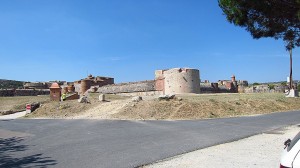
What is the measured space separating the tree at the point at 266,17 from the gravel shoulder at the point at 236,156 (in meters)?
4.80

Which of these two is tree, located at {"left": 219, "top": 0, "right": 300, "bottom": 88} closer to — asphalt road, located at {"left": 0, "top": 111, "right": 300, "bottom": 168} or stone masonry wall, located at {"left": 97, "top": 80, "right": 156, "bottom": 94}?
asphalt road, located at {"left": 0, "top": 111, "right": 300, "bottom": 168}

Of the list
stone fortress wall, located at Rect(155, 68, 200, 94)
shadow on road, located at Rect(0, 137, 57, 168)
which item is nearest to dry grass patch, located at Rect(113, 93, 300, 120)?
shadow on road, located at Rect(0, 137, 57, 168)

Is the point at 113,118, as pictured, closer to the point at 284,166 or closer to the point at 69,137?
the point at 69,137

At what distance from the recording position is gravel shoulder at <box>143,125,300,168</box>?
754 cm

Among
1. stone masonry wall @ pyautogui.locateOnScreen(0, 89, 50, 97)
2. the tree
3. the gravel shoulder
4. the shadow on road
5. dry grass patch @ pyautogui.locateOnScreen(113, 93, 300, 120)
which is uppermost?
the tree

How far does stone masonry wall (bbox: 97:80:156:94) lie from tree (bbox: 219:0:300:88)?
3139 centimetres

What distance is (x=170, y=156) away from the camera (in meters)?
8.51

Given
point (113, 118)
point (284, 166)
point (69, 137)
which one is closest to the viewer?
point (284, 166)

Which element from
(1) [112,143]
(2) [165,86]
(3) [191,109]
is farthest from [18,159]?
(2) [165,86]

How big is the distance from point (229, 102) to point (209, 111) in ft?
10.9

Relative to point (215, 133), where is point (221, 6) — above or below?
above

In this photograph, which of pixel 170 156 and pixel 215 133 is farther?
pixel 215 133

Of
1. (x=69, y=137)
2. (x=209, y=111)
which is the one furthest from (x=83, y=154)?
(x=209, y=111)

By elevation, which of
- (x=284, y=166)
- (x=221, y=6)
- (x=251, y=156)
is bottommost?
(x=251, y=156)
